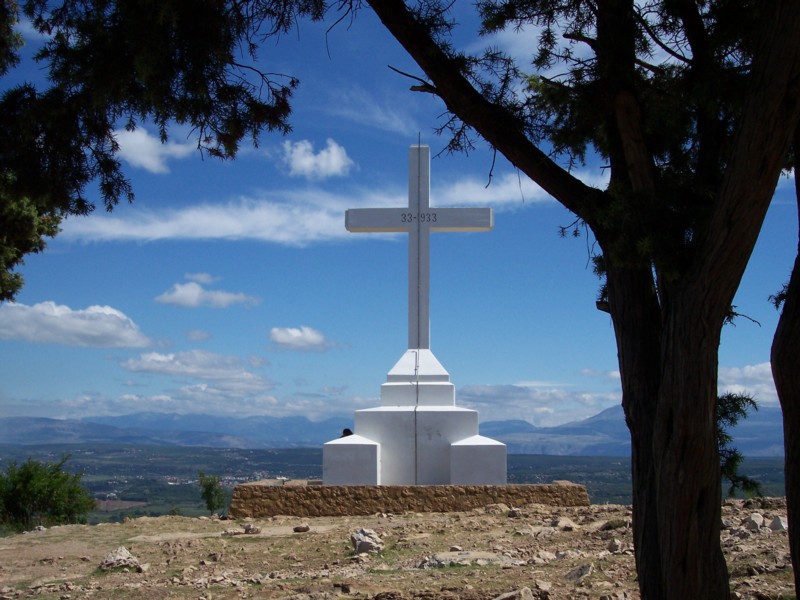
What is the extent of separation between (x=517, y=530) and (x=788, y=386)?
5.56 meters

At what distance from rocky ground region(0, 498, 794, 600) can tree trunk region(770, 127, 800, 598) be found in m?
1.27

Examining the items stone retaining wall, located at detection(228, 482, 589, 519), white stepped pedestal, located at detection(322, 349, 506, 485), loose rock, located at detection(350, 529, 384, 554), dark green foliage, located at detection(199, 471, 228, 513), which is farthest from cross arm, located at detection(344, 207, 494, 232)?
loose rock, located at detection(350, 529, 384, 554)

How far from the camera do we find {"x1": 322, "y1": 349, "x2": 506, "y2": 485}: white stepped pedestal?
13.2 metres

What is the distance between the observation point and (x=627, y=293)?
16.3ft

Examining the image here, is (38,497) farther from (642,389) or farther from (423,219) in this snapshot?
(642,389)

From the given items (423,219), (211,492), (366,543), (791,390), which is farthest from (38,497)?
(791,390)

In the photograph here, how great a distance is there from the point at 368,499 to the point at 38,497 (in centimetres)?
596

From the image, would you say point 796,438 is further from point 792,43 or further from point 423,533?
point 423,533

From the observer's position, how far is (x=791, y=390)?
4.71 metres

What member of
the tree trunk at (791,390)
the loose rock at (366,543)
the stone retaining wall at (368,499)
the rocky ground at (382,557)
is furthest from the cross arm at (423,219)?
the tree trunk at (791,390)

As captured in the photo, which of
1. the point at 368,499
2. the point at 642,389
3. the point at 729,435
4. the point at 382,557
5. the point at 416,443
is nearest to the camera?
the point at 642,389

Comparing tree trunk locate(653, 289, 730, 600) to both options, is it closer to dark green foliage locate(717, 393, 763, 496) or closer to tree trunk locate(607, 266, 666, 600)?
tree trunk locate(607, 266, 666, 600)

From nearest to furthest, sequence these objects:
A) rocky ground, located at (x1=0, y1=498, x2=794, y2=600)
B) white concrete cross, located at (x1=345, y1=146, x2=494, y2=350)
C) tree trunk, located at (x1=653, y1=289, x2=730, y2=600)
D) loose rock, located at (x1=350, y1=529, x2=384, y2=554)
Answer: tree trunk, located at (x1=653, y1=289, x2=730, y2=600) → rocky ground, located at (x1=0, y1=498, x2=794, y2=600) → loose rock, located at (x1=350, y1=529, x2=384, y2=554) → white concrete cross, located at (x1=345, y1=146, x2=494, y2=350)

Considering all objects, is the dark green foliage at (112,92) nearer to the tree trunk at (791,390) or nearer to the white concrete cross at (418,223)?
the tree trunk at (791,390)
